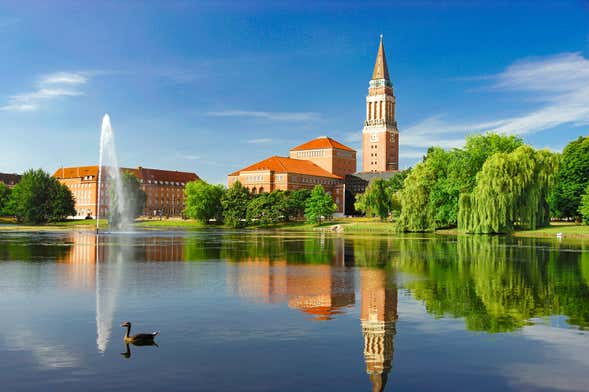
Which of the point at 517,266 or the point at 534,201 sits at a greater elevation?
the point at 534,201

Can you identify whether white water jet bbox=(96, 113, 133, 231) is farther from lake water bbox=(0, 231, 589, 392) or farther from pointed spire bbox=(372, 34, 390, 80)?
pointed spire bbox=(372, 34, 390, 80)

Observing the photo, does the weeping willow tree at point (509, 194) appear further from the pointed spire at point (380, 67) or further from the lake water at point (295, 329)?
the pointed spire at point (380, 67)

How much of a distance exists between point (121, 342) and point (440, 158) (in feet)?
246

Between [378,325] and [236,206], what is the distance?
347 feet

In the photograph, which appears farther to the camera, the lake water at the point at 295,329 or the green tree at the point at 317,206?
the green tree at the point at 317,206

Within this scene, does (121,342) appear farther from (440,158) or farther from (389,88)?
(389,88)

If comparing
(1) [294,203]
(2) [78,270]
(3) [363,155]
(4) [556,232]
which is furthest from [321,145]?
(2) [78,270]

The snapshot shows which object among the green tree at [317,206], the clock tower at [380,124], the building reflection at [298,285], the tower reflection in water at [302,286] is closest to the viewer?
the tower reflection in water at [302,286]

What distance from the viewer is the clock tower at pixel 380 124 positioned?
586 feet

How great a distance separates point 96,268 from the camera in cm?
3017

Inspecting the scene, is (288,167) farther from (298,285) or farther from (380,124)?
(298,285)

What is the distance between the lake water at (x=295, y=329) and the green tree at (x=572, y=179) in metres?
55.5

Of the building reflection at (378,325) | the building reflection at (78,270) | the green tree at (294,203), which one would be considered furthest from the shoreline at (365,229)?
the building reflection at (378,325)

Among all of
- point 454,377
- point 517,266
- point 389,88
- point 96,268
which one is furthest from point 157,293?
point 389,88
